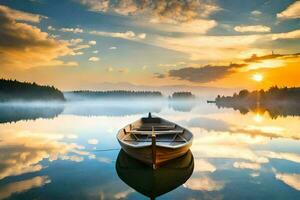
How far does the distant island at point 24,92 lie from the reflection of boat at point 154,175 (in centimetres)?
15220

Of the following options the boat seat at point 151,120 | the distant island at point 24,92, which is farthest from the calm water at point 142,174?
the distant island at point 24,92

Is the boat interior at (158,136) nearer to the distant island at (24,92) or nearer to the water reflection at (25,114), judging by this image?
the water reflection at (25,114)

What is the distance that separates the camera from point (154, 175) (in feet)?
43.4

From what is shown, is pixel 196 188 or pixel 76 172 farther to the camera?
pixel 76 172

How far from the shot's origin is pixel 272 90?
197 meters

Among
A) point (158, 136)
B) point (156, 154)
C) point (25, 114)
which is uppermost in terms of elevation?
point (156, 154)

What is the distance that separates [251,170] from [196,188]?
483cm

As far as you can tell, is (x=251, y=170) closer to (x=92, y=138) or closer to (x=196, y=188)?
(x=196, y=188)

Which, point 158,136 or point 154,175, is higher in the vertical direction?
point 158,136

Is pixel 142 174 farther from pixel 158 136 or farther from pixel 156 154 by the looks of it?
pixel 158 136

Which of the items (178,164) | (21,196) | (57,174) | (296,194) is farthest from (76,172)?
(296,194)

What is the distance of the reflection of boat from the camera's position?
38.4ft

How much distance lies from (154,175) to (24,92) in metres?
163

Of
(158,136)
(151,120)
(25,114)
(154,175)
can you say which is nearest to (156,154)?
(154,175)
